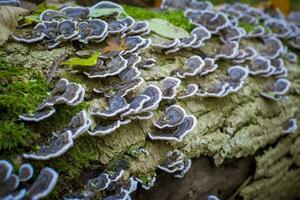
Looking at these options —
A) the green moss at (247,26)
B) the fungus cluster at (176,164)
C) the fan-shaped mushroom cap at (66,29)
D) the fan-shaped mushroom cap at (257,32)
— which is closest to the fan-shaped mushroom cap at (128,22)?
the fan-shaped mushroom cap at (66,29)

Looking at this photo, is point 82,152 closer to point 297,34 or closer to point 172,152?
point 172,152

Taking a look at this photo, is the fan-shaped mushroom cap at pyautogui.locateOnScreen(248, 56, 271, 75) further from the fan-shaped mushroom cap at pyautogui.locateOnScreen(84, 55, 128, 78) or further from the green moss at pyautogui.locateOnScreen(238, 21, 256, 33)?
the fan-shaped mushroom cap at pyautogui.locateOnScreen(84, 55, 128, 78)

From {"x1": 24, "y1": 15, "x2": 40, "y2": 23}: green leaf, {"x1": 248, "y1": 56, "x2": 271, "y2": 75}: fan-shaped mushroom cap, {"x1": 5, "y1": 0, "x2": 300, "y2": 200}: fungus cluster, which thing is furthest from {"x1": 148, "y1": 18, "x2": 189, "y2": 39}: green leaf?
{"x1": 24, "y1": 15, "x2": 40, "y2": 23}: green leaf

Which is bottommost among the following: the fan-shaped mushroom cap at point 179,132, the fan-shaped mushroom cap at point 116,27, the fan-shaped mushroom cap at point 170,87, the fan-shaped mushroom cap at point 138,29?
the fan-shaped mushroom cap at point 179,132

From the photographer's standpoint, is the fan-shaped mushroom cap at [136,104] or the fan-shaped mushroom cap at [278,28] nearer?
the fan-shaped mushroom cap at [136,104]

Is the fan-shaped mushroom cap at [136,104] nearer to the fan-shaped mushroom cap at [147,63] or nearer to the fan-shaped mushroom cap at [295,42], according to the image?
the fan-shaped mushroom cap at [147,63]

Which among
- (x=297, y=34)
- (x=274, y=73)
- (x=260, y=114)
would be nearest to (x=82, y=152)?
(x=260, y=114)

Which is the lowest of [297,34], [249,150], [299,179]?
[299,179]
